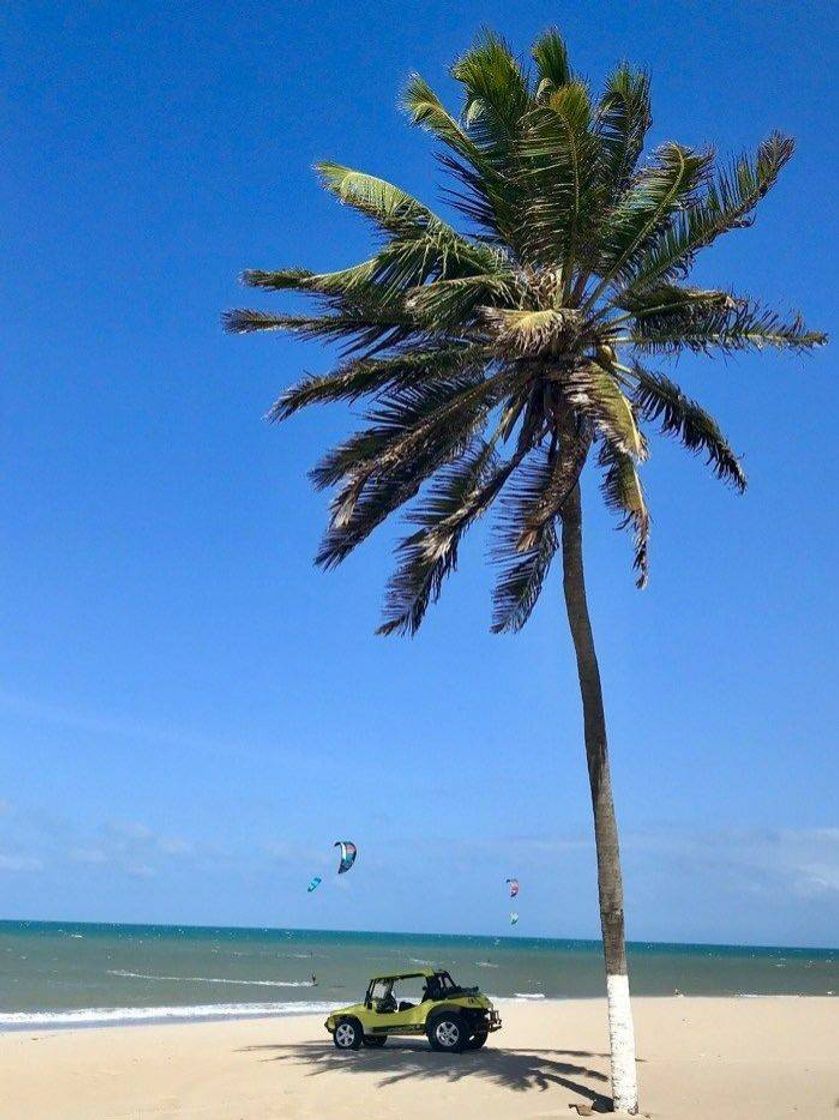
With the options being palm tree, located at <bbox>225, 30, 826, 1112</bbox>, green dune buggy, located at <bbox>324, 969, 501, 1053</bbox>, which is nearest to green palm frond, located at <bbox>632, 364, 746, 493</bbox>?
palm tree, located at <bbox>225, 30, 826, 1112</bbox>

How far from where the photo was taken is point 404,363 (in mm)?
14133

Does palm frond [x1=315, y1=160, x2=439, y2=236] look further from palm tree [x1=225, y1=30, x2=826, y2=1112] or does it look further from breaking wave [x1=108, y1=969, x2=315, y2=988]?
breaking wave [x1=108, y1=969, x2=315, y2=988]

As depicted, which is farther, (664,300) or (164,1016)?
(164,1016)

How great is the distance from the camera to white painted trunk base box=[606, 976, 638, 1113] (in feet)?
40.9

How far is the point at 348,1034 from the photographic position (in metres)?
19.3

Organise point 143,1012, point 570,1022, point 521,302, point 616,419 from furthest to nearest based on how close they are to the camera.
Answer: point 143,1012
point 570,1022
point 521,302
point 616,419

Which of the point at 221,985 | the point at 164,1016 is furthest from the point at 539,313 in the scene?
the point at 221,985

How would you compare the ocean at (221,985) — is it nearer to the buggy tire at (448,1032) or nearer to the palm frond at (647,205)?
the buggy tire at (448,1032)

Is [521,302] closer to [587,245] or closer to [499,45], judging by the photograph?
[587,245]

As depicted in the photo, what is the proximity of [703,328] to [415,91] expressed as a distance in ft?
15.4

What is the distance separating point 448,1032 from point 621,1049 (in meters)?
6.31

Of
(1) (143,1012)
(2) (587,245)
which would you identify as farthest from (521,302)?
(1) (143,1012)

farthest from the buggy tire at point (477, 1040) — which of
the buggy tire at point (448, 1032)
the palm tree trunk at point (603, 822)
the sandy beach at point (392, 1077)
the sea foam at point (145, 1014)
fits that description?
the sea foam at point (145, 1014)

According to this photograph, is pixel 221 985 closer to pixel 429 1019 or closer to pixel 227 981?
pixel 227 981
